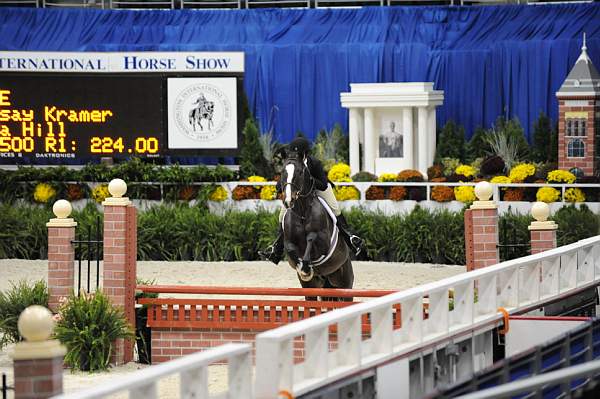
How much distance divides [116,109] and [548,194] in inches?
290

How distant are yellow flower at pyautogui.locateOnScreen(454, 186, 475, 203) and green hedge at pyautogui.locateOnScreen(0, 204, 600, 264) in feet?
2.61

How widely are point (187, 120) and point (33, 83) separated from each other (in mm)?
2663

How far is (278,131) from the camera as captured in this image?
31.9 metres

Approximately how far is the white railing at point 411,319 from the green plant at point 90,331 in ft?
13.9

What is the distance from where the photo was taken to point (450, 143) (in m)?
30.1

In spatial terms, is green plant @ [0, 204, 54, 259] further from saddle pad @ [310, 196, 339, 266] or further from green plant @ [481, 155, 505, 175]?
saddle pad @ [310, 196, 339, 266]

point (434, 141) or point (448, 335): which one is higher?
point (434, 141)

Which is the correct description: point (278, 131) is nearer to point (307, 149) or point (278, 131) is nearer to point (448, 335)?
point (307, 149)

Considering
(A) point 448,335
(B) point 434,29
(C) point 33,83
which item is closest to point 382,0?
(B) point 434,29

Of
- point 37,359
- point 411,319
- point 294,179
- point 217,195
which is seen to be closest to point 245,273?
point 217,195

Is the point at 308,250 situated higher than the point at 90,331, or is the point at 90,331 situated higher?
the point at 308,250

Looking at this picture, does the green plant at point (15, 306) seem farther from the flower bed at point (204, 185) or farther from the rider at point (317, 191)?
the flower bed at point (204, 185)

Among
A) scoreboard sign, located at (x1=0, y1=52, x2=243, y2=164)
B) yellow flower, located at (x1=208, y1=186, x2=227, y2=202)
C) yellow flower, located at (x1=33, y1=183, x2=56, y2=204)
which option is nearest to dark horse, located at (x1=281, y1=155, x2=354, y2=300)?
scoreboard sign, located at (x1=0, y1=52, x2=243, y2=164)

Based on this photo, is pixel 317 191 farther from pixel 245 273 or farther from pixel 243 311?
pixel 245 273
